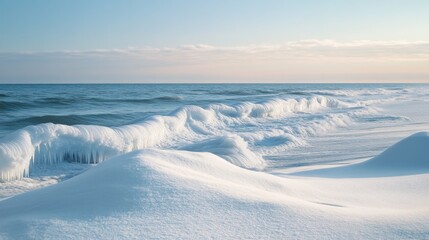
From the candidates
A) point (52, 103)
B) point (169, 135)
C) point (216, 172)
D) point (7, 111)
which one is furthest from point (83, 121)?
point (216, 172)

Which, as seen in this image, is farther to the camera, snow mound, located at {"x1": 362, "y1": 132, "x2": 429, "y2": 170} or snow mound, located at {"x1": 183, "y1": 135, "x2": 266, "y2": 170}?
snow mound, located at {"x1": 183, "y1": 135, "x2": 266, "y2": 170}

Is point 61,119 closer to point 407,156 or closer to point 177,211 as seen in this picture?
point 407,156

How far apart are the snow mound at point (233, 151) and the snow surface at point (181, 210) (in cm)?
356

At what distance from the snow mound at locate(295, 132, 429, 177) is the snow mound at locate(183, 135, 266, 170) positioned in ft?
5.08

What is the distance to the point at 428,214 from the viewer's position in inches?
98.2

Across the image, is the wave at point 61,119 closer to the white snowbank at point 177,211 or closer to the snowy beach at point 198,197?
the snowy beach at point 198,197

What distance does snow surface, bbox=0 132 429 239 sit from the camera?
2.07 metres

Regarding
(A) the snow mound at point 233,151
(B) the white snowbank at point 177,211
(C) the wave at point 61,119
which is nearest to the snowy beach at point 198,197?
(B) the white snowbank at point 177,211

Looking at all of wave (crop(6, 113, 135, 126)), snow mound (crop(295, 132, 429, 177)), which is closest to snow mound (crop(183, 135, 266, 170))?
snow mound (crop(295, 132, 429, 177))

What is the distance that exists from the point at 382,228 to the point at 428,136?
369 centimetres

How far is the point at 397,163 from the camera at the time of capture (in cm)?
502

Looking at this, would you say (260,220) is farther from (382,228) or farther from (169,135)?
(169,135)

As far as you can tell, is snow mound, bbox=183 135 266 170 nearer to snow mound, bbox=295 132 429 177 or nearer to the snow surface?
snow mound, bbox=295 132 429 177

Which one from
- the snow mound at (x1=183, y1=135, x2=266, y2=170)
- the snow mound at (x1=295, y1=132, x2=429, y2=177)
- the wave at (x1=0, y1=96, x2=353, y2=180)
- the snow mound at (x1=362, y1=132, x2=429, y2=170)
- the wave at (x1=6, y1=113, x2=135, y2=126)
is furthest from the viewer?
the wave at (x1=6, y1=113, x2=135, y2=126)
